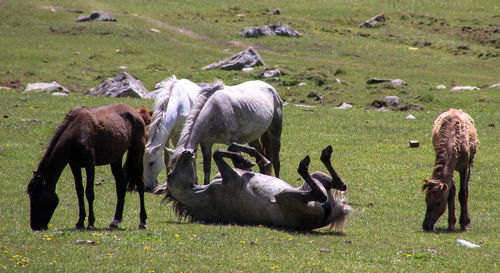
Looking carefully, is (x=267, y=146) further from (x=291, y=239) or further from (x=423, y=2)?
(x=423, y=2)

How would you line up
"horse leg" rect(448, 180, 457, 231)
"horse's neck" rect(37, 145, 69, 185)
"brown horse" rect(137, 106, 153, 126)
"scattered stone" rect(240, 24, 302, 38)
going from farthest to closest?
1. "scattered stone" rect(240, 24, 302, 38)
2. "brown horse" rect(137, 106, 153, 126)
3. "horse leg" rect(448, 180, 457, 231)
4. "horse's neck" rect(37, 145, 69, 185)

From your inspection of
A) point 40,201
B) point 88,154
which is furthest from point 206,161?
point 40,201

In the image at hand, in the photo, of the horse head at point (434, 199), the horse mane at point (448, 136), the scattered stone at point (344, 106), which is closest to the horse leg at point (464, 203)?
the horse mane at point (448, 136)

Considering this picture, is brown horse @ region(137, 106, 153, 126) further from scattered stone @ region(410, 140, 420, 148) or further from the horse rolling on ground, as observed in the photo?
scattered stone @ region(410, 140, 420, 148)

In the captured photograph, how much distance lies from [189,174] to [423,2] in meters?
66.2

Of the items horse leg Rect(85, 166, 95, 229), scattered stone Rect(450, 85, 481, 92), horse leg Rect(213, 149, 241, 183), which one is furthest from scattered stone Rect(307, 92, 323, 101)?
horse leg Rect(85, 166, 95, 229)

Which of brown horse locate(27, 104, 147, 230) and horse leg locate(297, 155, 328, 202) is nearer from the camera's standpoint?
brown horse locate(27, 104, 147, 230)

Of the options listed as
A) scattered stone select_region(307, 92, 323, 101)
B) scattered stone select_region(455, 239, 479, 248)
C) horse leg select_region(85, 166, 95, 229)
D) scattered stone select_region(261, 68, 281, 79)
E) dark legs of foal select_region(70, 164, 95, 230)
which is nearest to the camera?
horse leg select_region(85, 166, 95, 229)

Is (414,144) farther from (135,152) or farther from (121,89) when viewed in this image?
(121,89)

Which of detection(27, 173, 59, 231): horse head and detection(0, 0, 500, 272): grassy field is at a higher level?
detection(27, 173, 59, 231): horse head

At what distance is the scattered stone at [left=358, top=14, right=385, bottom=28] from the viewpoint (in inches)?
2437

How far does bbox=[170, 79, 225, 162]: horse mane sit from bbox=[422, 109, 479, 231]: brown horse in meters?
4.78

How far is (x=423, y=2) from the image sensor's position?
72938mm

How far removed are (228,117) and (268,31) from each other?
4265 cm
